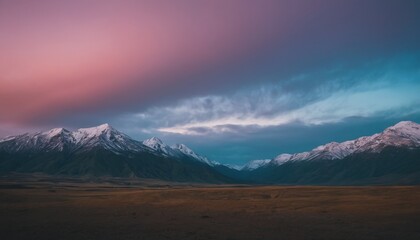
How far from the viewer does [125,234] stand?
137ft

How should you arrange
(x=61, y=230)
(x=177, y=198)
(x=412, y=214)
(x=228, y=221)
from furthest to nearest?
(x=177, y=198) → (x=412, y=214) → (x=228, y=221) → (x=61, y=230)

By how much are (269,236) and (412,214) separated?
1221 inches

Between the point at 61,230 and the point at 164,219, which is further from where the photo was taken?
the point at 164,219

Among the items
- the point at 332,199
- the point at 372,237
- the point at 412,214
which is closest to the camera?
the point at 372,237

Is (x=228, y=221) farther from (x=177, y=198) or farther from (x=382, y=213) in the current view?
(x=177, y=198)

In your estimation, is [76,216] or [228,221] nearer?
[228,221]

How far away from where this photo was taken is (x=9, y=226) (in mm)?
47344

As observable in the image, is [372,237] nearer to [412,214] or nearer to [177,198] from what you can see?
[412,214]

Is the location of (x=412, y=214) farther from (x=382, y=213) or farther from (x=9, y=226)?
(x=9, y=226)

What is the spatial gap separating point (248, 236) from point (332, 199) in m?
56.3

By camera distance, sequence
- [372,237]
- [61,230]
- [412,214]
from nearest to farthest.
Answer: [372,237], [61,230], [412,214]

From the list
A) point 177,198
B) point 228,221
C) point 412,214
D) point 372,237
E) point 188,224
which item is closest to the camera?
point 372,237

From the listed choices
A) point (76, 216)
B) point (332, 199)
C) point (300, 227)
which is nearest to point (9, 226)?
point (76, 216)

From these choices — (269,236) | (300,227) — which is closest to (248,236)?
(269,236)
